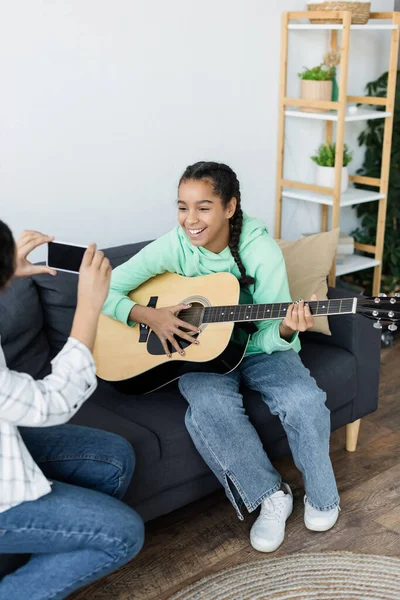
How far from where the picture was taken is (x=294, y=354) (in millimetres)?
2223

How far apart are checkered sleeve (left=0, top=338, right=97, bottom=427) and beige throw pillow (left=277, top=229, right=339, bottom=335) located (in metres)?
1.16

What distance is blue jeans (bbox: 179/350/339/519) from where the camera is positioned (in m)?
1.98

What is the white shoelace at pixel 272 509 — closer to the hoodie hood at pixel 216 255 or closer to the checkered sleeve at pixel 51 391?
the hoodie hood at pixel 216 255

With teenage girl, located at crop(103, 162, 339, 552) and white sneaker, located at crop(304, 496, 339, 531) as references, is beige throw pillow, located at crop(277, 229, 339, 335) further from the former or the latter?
white sneaker, located at crop(304, 496, 339, 531)

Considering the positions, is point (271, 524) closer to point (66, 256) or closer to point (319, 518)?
point (319, 518)

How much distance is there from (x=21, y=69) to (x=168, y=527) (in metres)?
1.47

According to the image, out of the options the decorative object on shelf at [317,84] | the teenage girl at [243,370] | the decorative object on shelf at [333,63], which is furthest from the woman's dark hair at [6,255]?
the decorative object on shelf at [333,63]

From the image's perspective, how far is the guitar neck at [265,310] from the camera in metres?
1.90

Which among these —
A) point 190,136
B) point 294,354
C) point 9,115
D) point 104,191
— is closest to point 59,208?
point 104,191

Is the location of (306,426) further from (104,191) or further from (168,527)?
(104,191)

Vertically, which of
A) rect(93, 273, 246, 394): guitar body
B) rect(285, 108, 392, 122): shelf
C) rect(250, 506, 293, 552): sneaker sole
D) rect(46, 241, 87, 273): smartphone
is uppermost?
rect(285, 108, 392, 122): shelf

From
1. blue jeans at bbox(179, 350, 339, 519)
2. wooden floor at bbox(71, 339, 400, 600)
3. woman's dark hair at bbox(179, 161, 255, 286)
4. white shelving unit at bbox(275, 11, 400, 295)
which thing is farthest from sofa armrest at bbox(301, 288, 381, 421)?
white shelving unit at bbox(275, 11, 400, 295)

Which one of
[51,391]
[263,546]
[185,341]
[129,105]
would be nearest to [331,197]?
[129,105]

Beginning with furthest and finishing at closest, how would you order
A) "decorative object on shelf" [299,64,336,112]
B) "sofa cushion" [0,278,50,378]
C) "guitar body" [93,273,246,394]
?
"decorative object on shelf" [299,64,336,112], "sofa cushion" [0,278,50,378], "guitar body" [93,273,246,394]
